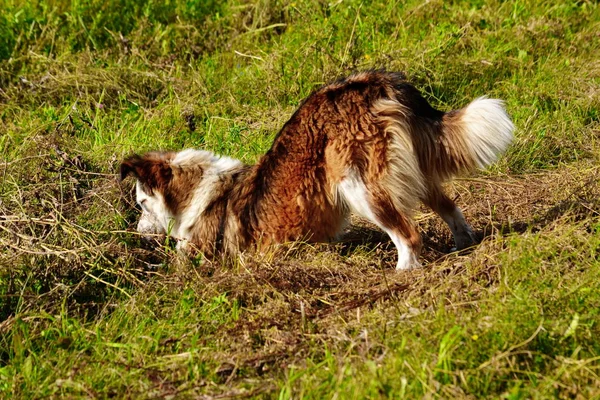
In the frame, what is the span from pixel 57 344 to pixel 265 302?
3.44ft

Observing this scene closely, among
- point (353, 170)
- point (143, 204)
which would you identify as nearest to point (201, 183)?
point (143, 204)

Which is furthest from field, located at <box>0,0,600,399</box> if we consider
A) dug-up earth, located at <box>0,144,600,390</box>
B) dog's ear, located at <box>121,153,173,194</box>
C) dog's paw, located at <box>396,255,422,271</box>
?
dog's ear, located at <box>121,153,173,194</box>

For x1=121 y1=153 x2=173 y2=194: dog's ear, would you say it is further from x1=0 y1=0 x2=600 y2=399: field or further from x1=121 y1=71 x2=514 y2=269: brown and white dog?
x1=0 y1=0 x2=600 y2=399: field

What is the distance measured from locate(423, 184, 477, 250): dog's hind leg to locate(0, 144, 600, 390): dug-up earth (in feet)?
0.48

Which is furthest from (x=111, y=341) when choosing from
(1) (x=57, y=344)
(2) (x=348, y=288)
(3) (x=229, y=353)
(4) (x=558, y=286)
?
(4) (x=558, y=286)

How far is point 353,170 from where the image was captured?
4594mm

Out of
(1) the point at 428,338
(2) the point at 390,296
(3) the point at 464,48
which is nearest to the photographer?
(1) the point at 428,338

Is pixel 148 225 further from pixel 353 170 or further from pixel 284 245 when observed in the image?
pixel 353 170

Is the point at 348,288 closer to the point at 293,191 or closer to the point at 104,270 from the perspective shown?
the point at 293,191

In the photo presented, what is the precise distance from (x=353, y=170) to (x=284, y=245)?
2.24 ft

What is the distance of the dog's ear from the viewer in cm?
518

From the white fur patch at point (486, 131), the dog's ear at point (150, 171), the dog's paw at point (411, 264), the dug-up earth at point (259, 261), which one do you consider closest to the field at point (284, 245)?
the dug-up earth at point (259, 261)

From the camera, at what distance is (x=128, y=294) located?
14.3ft

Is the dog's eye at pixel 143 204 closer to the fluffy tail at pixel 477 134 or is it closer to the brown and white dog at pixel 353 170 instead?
the brown and white dog at pixel 353 170
